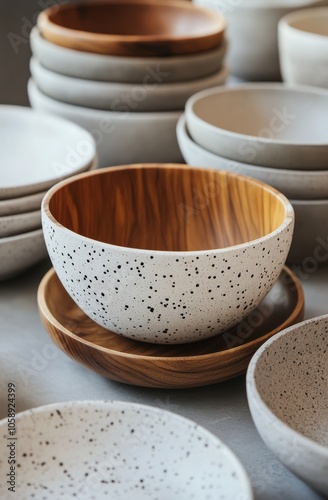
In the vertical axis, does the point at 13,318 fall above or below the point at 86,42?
below

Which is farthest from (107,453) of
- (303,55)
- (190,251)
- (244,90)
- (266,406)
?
(303,55)

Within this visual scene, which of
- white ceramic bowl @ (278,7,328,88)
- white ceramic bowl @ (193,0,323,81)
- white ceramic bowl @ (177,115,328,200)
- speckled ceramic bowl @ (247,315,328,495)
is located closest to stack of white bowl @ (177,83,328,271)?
white ceramic bowl @ (177,115,328,200)

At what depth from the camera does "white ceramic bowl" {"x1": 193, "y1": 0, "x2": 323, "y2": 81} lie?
1.44m

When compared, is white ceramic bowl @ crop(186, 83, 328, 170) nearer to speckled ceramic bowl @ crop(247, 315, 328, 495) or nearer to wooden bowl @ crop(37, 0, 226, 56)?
wooden bowl @ crop(37, 0, 226, 56)

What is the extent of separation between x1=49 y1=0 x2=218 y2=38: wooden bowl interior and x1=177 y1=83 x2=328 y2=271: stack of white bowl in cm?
28

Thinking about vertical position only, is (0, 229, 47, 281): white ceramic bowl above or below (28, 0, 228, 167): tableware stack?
below

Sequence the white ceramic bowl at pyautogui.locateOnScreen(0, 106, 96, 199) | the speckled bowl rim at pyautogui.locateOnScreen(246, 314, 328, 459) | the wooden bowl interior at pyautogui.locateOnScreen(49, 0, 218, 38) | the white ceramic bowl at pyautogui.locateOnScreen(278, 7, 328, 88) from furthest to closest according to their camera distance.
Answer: the wooden bowl interior at pyautogui.locateOnScreen(49, 0, 218, 38), the white ceramic bowl at pyautogui.locateOnScreen(278, 7, 328, 88), the white ceramic bowl at pyautogui.locateOnScreen(0, 106, 96, 199), the speckled bowl rim at pyautogui.locateOnScreen(246, 314, 328, 459)

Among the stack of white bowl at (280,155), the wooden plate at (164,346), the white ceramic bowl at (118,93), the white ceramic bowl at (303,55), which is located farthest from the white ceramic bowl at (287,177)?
the white ceramic bowl at (303,55)

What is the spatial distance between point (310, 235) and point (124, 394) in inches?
13.0

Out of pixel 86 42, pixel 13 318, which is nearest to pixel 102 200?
pixel 13 318

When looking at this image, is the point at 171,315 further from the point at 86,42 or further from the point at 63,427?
the point at 86,42

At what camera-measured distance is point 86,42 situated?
1.13 m

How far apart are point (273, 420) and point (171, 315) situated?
6.8 inches

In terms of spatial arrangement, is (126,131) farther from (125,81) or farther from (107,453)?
(107,453)
